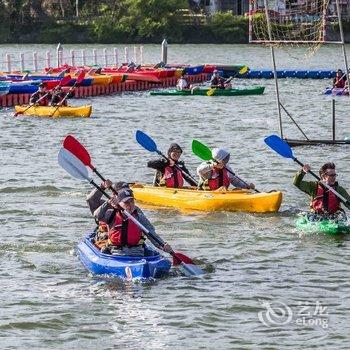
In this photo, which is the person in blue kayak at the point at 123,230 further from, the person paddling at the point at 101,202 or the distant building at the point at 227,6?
the distant building at the point at 227,6

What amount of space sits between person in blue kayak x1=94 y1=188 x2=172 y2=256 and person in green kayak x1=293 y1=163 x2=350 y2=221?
109 inches

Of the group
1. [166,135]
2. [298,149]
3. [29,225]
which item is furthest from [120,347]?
[166,135]

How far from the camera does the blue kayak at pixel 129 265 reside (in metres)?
13.8

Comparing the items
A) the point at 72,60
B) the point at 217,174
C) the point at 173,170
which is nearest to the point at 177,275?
the point at 217,174

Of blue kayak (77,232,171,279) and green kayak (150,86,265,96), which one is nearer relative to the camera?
blue kayak (77,232,171,279)

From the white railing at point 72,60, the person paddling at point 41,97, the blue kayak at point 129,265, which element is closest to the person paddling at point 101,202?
the blue kayak at point 129,265

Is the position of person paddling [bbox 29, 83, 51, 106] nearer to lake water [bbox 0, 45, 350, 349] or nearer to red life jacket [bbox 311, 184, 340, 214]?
lake water [bbox 0, 45, 350, 349]

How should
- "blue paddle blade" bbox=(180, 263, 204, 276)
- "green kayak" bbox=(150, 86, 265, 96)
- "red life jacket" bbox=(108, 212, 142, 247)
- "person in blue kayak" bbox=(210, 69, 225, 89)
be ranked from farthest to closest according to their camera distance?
"person in blue kayak" bbox=(210, 69, 225, 89) < "green kayak" bbox=(150, 86, 265, 96) < "blue paddle blade" bbox=(180, 263, 204, 276) < "red life jacket" bbox=(108, 212, 142, 247)

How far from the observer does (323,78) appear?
50438 millimetres

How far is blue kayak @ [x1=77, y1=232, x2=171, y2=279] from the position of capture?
45.4 feet

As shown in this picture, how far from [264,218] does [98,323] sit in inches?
215

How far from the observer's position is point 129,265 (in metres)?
13.9

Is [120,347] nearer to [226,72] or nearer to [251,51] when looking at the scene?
[226,72]

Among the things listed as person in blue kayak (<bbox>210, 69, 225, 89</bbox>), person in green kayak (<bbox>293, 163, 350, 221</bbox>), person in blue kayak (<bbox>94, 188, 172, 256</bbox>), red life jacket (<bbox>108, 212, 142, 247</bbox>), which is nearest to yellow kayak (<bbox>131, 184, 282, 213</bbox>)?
person in green kayak (<bbox>293, 163, 350, 221</bbox>)
